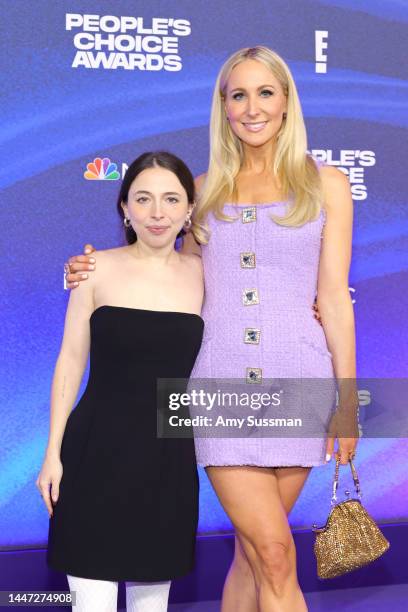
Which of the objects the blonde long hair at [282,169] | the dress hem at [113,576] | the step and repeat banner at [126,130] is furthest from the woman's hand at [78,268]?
the step and repeat banner at [126,130]

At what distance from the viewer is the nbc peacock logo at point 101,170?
12.9 ft

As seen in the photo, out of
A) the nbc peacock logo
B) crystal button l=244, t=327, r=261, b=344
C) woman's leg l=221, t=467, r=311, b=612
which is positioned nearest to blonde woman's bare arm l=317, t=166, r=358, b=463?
woman's leg l=221, t=467, r=311, b=612

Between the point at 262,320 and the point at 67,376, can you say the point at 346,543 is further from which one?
the point at 67,376

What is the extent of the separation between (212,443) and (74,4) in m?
2.04

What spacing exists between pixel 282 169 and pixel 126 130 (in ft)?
4.21

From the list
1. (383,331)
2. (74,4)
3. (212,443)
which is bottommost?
(212,443)

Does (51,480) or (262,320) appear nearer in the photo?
(51,480)

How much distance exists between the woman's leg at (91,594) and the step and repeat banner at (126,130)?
149cm

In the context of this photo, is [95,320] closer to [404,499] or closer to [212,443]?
[212,443]

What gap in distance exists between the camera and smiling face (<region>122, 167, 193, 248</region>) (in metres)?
2.65

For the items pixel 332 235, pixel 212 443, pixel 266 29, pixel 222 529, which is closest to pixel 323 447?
A: pixel 212 443

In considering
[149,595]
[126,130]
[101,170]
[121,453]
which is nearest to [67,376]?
[121,453]

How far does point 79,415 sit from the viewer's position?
2545mm

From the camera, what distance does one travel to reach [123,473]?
2492 millimetres
